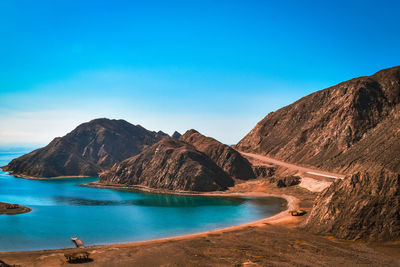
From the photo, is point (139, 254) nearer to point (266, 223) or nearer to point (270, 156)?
point (266, 223)

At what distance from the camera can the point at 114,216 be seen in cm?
7394

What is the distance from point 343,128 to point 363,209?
79324 mm

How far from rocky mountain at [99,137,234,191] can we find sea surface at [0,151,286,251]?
906 centimetres

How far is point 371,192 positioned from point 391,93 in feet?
308

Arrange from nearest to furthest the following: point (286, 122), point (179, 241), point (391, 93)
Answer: point (179, 241) < point (391, 93) < point (286, 122)

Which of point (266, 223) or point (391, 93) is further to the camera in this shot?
point (391, 93)

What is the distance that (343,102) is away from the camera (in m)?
129

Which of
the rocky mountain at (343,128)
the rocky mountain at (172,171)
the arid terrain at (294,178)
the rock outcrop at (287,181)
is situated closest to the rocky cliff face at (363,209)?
the arid terrain at (294,178)

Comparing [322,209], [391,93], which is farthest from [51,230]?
[391,93]

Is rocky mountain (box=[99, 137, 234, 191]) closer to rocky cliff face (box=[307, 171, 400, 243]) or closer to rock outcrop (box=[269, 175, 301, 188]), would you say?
rock outcrop (box=[269, 175, 301, 188])

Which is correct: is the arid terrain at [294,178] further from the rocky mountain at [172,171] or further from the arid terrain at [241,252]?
the rocky mountain at [172,171]

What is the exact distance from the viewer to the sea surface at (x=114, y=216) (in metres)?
54.5

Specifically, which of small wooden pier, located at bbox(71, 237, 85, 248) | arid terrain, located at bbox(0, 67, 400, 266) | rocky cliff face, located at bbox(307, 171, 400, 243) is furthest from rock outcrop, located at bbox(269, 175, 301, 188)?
small wooden pier, located at bbox(71, 237, 85, 248)

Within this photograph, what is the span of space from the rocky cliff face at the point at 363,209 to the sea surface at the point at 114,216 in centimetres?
2085
